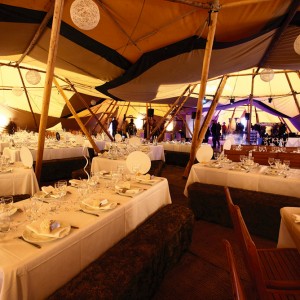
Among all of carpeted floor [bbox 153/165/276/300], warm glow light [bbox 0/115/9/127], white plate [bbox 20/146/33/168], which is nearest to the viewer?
carpeted floor [bbox 153/165/276/300]

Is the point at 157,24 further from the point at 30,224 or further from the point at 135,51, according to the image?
the point at 30,224

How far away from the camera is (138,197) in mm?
2557

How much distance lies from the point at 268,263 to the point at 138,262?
1.06 metres

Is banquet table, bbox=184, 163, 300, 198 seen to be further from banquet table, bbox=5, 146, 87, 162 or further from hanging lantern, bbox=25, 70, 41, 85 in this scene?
hanging lantern, bbox=25, 70, 41, 85

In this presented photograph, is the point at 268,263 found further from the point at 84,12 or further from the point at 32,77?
the point at 32,77

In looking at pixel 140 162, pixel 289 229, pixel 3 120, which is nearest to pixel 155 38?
pixel 140 162

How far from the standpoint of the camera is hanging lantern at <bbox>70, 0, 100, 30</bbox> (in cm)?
321

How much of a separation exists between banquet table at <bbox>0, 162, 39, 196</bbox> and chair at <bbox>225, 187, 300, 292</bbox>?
3197mm

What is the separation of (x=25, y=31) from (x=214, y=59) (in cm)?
368

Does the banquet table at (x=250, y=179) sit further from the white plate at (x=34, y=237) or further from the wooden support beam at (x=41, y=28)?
the wooden support beam at (x=41, y=28)

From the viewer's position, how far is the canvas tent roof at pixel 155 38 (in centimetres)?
391

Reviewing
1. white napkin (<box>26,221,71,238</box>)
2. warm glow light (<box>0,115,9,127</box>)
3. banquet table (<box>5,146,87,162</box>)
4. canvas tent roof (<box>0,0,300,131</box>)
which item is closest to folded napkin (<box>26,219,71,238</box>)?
white napkin (<box>26,221,71,238</box>)

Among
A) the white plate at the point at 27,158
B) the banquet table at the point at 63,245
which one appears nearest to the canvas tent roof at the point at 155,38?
the white plate at the point at 27,158

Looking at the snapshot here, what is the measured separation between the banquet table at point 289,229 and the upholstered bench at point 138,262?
98 centimetres
